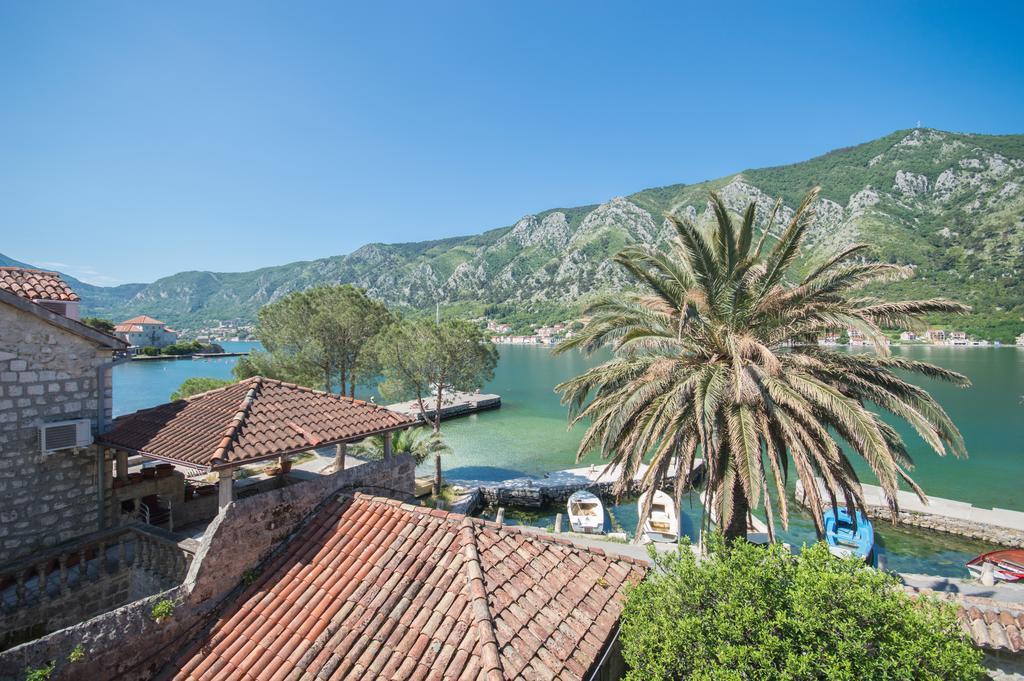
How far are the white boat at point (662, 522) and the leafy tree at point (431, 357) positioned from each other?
11465 mm

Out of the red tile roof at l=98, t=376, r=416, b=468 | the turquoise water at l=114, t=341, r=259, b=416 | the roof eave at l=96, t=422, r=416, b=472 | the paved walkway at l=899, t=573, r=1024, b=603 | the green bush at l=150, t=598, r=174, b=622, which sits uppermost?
the red tile roof at l=98, t=376, r=416, b=468

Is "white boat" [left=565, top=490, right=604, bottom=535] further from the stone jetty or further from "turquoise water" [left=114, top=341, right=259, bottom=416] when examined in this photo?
"turquoise water" [left=114, top=341, right=259, bottom=416]

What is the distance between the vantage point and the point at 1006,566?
13750 mm

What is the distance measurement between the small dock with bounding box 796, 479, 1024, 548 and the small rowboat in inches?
103

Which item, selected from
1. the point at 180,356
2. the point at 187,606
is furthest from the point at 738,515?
the point at 180,356

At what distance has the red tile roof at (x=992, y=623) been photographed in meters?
5.70

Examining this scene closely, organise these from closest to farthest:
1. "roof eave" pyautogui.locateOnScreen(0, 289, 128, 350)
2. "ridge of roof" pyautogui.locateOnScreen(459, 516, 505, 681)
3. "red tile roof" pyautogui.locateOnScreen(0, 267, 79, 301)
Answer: "ridge of roof" pyautogui.locateOnScreen(459, 516, 505, 681) → "roof eave" pyautogui.locateOnScreen(0, 289, 128, 350) → "red tile roof" pyautogui.locateOnScreen(0, 267, 79, 301)

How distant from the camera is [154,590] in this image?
7.05 metres

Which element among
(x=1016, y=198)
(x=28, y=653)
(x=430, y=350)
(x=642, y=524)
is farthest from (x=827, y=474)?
(x=1016, y=198)

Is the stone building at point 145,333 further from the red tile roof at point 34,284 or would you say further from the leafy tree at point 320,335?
the red tile roof at point 34,284

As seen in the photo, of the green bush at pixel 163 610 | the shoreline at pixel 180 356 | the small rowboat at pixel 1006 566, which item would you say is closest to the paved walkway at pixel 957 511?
the small rowboat at pixel 1006 566

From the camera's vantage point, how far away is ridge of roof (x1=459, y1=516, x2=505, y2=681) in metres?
4.33

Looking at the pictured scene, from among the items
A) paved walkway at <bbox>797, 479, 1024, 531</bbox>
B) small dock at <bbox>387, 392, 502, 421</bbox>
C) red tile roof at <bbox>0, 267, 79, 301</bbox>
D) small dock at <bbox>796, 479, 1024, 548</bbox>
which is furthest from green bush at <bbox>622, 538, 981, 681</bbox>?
small dock at <bbox>387, 392, 502, 421</bbox>

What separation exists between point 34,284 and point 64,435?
3600 millimetres
